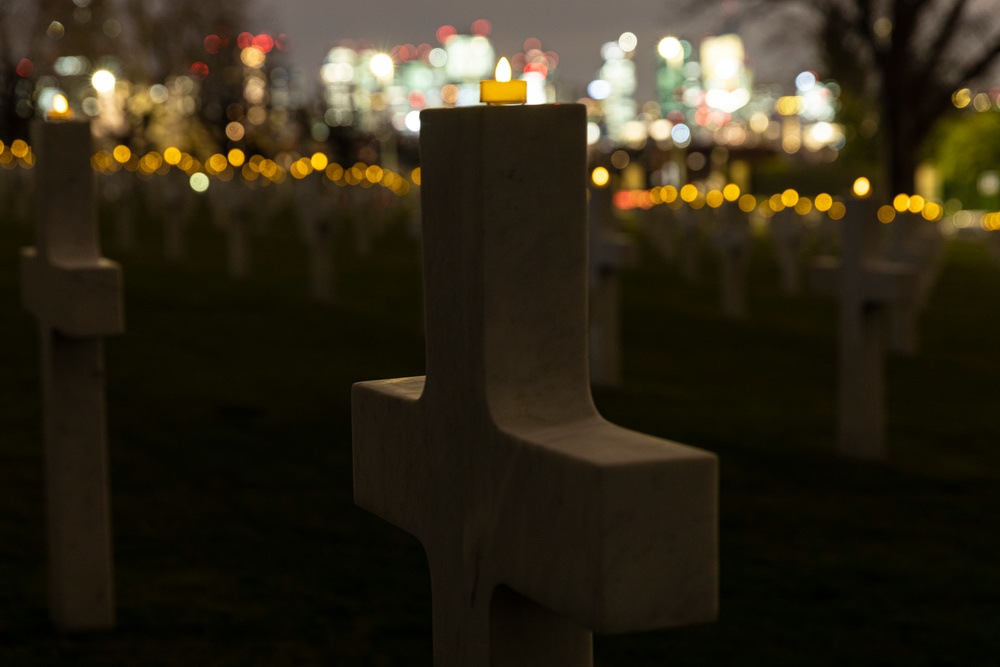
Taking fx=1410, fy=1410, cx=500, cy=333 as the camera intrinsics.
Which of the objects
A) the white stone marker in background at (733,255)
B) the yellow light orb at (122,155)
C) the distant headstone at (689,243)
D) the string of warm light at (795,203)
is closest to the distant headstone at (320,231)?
the string of warm light at (795,203)

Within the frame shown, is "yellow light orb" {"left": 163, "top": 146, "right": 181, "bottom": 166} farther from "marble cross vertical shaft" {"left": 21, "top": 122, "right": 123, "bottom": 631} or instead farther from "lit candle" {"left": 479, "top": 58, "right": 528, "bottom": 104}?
"lit candle" {"left": 479, "top": 58, "right": 528, "bottom": 104}

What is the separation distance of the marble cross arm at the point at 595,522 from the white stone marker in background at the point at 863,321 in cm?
479

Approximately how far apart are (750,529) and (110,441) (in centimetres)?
263

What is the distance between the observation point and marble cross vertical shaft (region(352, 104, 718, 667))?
54.1 inches

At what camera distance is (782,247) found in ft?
46.3

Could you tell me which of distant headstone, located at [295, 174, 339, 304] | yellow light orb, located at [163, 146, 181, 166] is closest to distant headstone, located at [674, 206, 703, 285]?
distant headstone, located at [295, 174, 339, 304]

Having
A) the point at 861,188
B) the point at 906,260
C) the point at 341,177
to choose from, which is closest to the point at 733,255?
the point at 906,260

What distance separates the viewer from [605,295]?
8.03 metres

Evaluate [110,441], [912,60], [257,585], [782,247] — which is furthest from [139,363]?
[912,60]

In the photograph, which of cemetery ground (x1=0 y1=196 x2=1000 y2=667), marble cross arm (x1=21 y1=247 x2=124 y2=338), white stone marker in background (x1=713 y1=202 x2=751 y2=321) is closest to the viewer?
marble cross arm (x1=21 y1=247 x2=124 y2=338)

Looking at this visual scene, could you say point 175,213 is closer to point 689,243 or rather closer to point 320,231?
point 320,231

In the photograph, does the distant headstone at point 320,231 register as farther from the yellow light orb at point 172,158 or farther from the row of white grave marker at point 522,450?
the row of white grave marker at point 522,450

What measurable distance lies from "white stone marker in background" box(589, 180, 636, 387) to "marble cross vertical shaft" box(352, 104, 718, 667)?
6.19 meters

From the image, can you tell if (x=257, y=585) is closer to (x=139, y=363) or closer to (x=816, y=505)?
(x=816, y=505)
